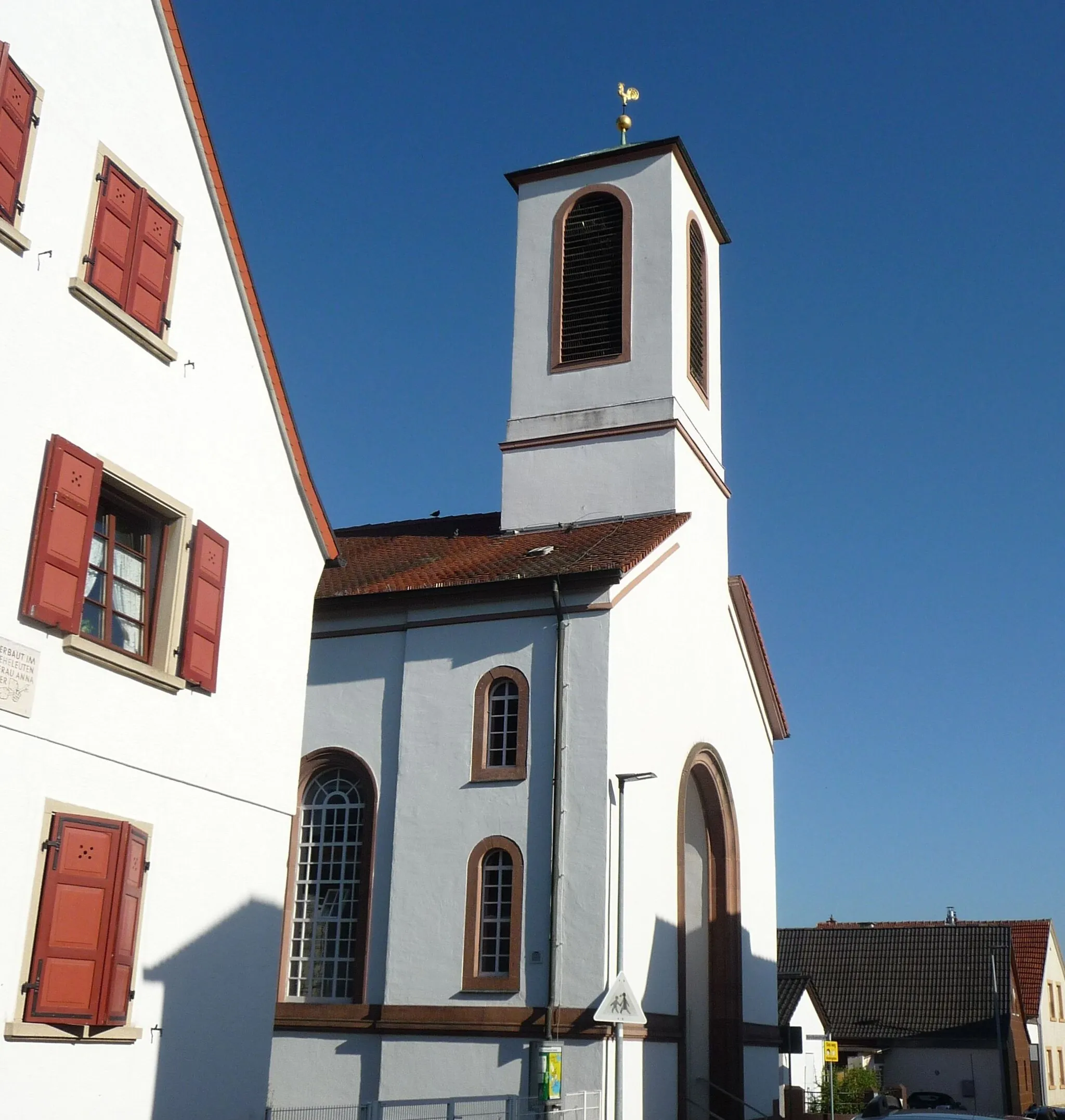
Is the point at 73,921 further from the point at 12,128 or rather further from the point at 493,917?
the point at 493,917

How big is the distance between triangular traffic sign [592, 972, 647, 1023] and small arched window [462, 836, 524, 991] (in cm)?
216

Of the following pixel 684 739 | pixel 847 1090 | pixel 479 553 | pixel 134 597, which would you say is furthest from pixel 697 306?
pixel 847 1090

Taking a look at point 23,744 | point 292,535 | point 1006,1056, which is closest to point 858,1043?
point 1006,1056

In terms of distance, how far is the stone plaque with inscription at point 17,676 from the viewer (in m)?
10.5

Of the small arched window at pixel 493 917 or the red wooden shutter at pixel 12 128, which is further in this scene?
the small arched window at pixel 493 917

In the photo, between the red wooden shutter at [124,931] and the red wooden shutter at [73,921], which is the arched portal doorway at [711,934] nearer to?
the red wooden shutter at [124,931]

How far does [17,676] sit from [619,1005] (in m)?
9.64

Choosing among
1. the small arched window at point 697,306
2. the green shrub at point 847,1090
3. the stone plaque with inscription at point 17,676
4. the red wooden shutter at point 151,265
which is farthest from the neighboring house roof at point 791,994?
the stone plaque with inscription at point 17,676

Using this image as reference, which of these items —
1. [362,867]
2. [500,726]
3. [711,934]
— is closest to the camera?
[500,726]

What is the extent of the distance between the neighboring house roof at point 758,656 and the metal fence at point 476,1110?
11157 millimetres

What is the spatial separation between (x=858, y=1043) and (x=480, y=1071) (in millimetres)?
30139

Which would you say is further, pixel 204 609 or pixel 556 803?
pixel 556 803

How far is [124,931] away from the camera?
11.4m

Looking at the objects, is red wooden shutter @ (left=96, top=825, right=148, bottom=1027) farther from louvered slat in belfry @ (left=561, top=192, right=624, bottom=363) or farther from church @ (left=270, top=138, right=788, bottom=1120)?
louvered slat in belfry @ (left=561, top=192, right=624, bottom=363)
